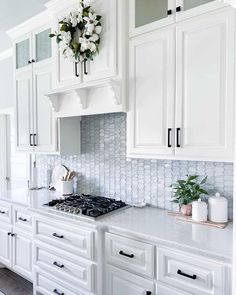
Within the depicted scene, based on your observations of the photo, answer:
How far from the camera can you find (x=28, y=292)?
2734 mm

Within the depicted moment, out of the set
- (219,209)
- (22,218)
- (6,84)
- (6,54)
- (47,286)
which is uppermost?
(6,54)

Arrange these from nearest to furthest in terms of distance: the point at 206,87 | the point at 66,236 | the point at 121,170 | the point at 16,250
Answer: the point at 206,87 → the point at 66,236 → the point at 121,170 → the point at 16,250

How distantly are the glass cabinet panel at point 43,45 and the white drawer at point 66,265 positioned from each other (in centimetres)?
191

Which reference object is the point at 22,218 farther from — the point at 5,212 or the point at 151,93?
the point at 151,93

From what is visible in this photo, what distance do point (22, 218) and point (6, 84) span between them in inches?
90.9

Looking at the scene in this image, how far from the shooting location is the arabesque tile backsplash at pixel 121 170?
1.98m

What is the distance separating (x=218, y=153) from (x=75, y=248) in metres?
1.29

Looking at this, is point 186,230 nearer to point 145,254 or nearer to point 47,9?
point 145,254

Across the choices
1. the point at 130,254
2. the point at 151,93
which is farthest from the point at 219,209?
the point at 151,93

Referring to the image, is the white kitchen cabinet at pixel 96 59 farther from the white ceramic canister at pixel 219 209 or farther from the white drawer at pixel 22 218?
the white drawer at pixel 22 218

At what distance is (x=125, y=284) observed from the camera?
1.78 metres

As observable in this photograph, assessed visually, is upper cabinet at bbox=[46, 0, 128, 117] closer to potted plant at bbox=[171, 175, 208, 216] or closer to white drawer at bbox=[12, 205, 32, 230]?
potted plant at bbox=[171, 175, 208, 216]

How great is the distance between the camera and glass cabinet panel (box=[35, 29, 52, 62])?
277cm

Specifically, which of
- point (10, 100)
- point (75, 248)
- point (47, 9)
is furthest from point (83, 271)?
point (10, 100)
